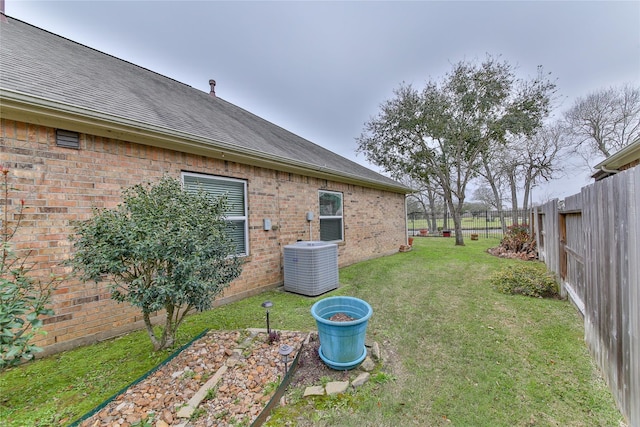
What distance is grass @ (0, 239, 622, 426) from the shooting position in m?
2.04

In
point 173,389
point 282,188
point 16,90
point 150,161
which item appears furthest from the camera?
point 282,188

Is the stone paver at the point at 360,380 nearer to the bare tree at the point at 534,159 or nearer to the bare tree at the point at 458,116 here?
the bare tree at the point at 458,116

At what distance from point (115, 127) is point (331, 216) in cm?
547

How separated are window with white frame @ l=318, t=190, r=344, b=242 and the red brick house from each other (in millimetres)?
326

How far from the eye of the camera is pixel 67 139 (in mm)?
3203

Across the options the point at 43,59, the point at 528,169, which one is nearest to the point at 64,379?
the point at 43,59

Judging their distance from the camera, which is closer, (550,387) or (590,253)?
(550,387)

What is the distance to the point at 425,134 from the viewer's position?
12.5 m

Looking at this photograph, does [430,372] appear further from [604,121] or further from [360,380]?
[604,121]

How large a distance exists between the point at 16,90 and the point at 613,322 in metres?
6.25

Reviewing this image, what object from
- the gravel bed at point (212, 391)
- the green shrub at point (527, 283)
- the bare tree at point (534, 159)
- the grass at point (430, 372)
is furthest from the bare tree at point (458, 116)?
the gravel bed at point (212, 391)

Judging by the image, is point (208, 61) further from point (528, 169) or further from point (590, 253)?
point (528, 169)

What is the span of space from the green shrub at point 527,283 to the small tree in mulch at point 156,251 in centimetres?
574

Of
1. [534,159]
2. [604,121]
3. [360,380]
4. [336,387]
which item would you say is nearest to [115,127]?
Result: [336,387]
